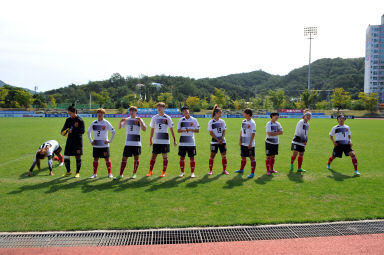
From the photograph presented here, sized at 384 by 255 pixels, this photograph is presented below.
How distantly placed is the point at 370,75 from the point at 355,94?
36.4 ft

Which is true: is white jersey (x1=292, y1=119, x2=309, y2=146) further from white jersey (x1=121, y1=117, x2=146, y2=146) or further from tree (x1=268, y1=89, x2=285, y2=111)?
tree (x1=268, y1=89, x2=285, y2=111)

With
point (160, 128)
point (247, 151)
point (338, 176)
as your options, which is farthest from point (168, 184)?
point (338, 176)

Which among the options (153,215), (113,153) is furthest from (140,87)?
(153,215)

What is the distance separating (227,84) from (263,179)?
145 meters

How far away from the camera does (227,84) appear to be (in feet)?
488

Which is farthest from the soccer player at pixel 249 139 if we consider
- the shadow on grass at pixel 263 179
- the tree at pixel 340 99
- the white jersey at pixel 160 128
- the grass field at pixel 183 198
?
the tree at pixel 340 99

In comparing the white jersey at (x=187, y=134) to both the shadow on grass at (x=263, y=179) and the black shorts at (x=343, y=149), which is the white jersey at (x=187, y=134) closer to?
the shadow on grass at (x=263, y=179)

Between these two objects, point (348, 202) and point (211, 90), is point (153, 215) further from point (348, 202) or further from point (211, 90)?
point (211, 90)

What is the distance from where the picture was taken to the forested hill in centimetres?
11750

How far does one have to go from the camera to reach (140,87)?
393ft

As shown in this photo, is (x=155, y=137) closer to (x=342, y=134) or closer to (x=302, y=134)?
(x=302, y=134)

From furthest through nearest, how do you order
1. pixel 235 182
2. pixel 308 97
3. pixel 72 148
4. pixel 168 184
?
pixel 308 97 → pixel 72 148 → pixel 235 182 → pixel 168 184

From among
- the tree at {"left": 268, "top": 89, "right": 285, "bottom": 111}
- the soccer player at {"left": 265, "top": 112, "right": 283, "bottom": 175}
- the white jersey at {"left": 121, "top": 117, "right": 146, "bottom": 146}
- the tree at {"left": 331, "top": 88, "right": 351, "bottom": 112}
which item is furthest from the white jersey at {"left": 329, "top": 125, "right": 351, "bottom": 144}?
the tree at {"left": 268, "top": 89, "right": 285, "bottom": 111}

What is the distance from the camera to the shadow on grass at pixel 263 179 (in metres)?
7.11
